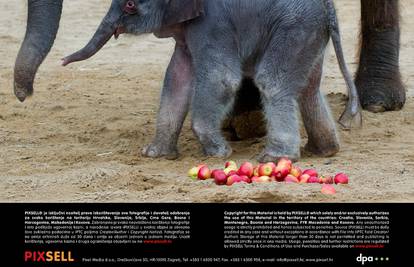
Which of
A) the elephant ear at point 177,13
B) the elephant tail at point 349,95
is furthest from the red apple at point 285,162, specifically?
the elephant ear at point 177,13

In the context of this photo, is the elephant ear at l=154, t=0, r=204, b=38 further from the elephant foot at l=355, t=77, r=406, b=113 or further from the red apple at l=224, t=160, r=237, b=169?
the elephant foot at l=355, t=77, r=406, b=113

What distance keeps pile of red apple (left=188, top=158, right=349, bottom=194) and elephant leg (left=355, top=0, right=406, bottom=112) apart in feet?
8.44

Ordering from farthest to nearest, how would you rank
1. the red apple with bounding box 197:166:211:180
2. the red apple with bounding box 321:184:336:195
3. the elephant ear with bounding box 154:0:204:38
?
1. the elephant ear with bounding box 154:0:204:38
2. the red apple with bounding box 197:166:211:180
3. the red apple with bounding box 321:184:336:195

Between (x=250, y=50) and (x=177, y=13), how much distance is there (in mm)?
532

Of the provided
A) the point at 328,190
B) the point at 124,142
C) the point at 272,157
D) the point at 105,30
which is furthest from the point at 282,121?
the point at 124,142

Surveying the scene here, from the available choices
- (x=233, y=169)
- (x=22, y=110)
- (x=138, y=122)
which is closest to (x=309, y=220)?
(x=233, y=169)

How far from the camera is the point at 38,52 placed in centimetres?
788

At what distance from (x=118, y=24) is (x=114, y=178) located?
1161mm

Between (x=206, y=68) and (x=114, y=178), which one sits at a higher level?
(x=206, y=68)

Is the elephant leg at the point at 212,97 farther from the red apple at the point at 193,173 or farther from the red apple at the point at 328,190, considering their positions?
the red apple at the point at 328,190

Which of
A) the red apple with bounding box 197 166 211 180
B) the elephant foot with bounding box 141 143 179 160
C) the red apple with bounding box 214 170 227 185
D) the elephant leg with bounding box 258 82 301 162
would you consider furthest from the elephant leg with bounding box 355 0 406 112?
the red apple with bounding box 214 170 227 185

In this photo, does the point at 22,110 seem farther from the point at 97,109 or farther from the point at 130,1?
the point at 130,1

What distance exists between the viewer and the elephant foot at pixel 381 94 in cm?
998

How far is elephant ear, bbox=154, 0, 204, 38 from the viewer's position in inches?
316
